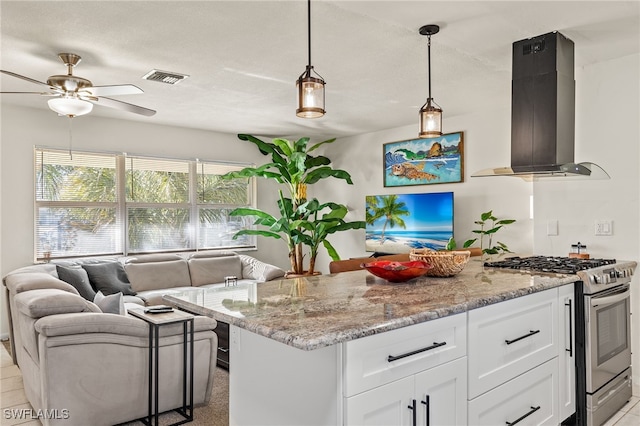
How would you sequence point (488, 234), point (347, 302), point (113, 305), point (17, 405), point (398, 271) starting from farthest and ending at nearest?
point (488, 234), point (17, 405), point (113, 305), point (398, 271), point (347, 302)

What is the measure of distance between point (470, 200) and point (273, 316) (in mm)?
4480

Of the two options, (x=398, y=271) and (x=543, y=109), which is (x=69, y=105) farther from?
(x=543, y=109)

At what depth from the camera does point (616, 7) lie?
2.59 meters

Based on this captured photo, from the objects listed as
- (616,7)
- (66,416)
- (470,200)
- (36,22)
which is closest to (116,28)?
(36,22)

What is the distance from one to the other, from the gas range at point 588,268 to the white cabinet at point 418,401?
1250 mm

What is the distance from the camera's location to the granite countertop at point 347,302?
138cm

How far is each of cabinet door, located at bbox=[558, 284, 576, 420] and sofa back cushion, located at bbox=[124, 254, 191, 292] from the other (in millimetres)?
4318

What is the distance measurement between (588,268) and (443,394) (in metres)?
1.57

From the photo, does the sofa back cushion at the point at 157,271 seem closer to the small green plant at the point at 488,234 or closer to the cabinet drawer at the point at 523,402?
the small green plant at the point at 488,234

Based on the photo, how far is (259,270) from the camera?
588cm

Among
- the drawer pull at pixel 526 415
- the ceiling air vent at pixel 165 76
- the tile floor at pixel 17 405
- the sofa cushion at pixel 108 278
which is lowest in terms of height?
the tile floor at pixel 17 405

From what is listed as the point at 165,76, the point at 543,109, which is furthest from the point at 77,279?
the point at 543,109

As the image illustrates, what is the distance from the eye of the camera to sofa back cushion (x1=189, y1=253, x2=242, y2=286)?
572 centimetres

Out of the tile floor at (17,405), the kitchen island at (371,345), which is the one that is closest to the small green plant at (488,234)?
the tile floor at (17,405)
